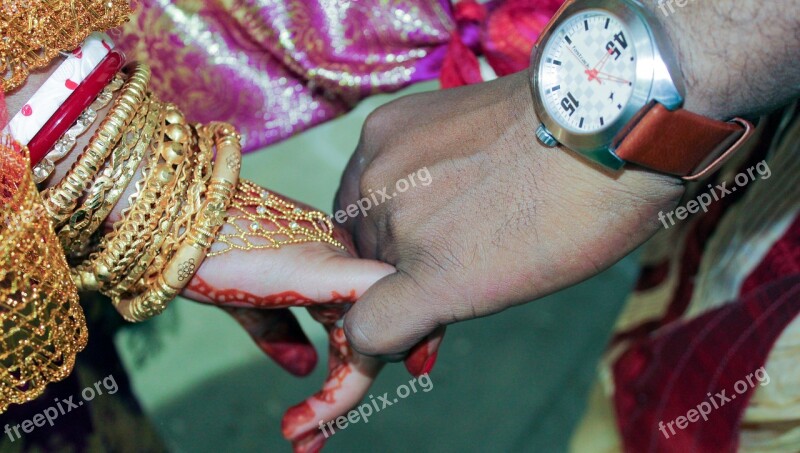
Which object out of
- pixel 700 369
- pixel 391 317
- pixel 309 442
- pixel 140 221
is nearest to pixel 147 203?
pixel 140 221

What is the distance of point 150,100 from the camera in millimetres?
751

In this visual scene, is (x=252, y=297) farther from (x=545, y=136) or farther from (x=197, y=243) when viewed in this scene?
(x=545, y=136)

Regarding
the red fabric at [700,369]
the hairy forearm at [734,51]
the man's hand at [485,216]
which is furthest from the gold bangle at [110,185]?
the red fabric at [700,369]

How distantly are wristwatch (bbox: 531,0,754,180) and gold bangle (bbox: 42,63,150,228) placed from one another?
36 centimetres

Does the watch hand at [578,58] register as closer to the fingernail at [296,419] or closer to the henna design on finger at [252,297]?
the henna design on finger at [252,297]

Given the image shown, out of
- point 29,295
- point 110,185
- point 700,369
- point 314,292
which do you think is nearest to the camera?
point 29,295

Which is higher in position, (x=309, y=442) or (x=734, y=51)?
(x=734, y=51)

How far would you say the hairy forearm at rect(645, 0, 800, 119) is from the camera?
1.90ft

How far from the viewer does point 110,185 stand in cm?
70

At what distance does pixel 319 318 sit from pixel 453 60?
416 mm

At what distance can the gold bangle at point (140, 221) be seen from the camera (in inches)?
28.7

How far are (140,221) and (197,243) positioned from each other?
57 millimetres

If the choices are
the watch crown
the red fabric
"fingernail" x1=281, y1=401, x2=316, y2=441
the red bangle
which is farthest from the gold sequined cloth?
the red fabric

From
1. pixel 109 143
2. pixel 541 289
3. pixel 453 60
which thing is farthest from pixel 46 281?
pixel 453 60
